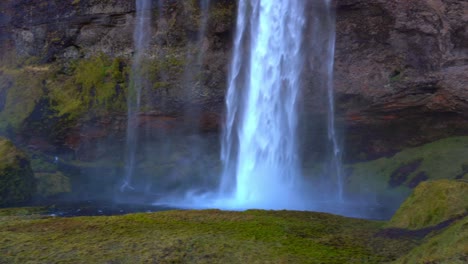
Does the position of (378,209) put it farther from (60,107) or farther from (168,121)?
(60,107)

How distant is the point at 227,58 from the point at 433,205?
18.1m

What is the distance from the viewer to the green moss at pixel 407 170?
22.2 m

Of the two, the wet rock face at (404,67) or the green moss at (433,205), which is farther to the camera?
the wet rock face at (404,67)

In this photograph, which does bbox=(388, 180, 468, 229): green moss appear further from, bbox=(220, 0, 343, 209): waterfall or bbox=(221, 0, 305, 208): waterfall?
bbox=(221, 0, 305, 208): waterfall

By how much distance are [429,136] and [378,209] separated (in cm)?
729

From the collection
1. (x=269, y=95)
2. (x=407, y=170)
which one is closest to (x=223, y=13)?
(x=269, y=95)

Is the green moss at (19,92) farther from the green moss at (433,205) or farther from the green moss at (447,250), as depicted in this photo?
the green moss at (447,250)

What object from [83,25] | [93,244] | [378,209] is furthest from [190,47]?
[93,244]

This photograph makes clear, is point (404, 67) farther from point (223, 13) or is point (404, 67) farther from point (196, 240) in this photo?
point (196, 240)

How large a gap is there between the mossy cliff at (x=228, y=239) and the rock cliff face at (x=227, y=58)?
14820 millimetres

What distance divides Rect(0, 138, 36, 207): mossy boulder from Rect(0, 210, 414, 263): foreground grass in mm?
11203

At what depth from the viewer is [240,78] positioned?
24.8m

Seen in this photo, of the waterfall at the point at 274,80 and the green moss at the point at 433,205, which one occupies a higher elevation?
the waterfall at the point at 274,80

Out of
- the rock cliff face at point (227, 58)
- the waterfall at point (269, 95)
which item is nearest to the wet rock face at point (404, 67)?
the rock cliff face at point (227, 58)
